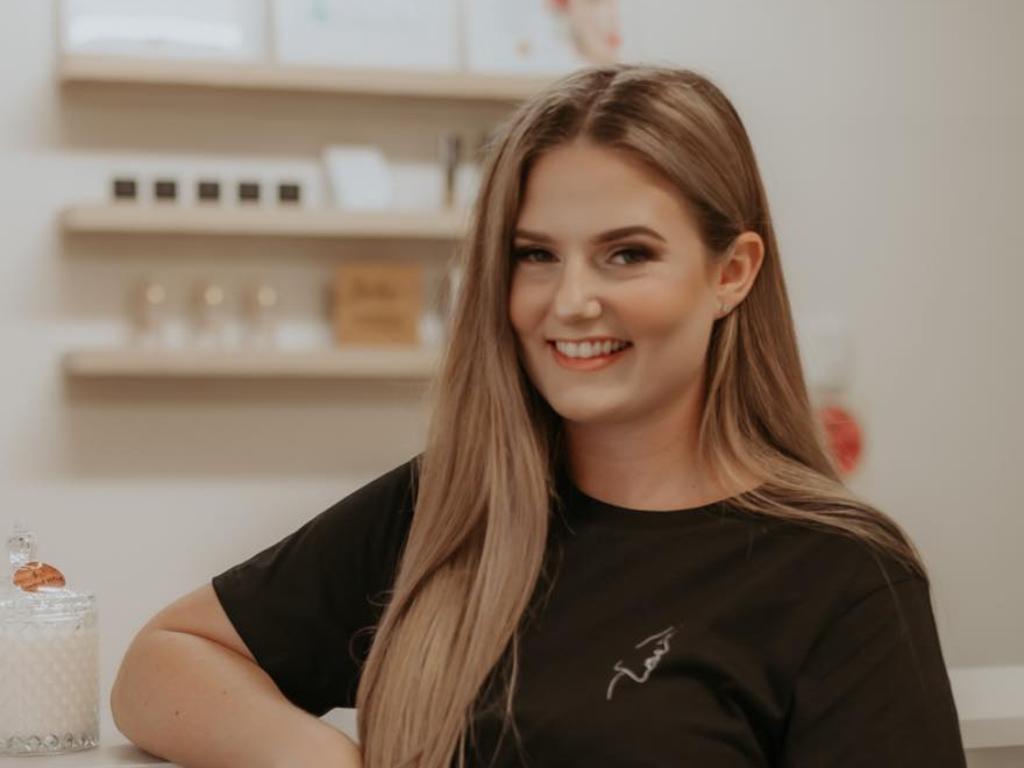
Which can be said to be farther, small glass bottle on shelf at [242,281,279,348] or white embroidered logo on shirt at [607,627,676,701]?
small glass bottle on shelf at [242,281,279,348]

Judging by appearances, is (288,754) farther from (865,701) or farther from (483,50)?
(483,50)

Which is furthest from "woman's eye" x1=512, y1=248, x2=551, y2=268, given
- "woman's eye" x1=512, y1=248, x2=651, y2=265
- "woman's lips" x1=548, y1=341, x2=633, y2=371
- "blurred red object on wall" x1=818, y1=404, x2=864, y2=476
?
"blurred red object on wall" x1=818, y1=404, x2=864, y2=476

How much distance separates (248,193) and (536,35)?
595 millimetres

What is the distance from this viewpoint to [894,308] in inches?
133

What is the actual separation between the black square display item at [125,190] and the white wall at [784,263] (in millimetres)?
63

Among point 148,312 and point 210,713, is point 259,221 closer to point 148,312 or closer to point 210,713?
point 148,312

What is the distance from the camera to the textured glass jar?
151cm

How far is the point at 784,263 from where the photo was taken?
3.26 meters

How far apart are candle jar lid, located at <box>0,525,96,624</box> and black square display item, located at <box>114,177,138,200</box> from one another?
4.74 feet

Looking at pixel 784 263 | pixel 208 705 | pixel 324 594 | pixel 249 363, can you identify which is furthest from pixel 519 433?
pixel 784 263

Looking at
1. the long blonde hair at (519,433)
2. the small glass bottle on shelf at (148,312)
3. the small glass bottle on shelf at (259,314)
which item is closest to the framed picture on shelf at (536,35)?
the small glass bottle on shelf at (259,314)

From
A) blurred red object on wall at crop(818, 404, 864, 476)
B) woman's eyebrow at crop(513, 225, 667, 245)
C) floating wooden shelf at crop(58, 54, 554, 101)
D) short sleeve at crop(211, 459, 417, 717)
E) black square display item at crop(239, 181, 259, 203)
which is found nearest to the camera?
woman's eyebrow at crop(513, 225, 667, 245)

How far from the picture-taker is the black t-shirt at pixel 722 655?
4.57 feet

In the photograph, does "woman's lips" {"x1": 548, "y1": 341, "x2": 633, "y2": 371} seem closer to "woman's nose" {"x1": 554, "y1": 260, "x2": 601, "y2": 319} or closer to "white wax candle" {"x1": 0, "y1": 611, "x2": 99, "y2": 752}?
"woman's nose" {"x1": 554, "y1": 260, "x2": 601, "y2": 319}
